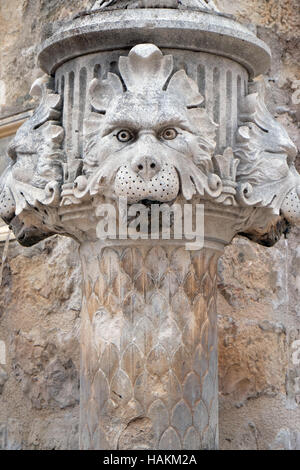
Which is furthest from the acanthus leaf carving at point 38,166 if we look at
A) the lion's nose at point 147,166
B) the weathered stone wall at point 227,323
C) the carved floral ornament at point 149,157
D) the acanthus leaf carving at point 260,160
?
the weathered stone wall at point 227,323

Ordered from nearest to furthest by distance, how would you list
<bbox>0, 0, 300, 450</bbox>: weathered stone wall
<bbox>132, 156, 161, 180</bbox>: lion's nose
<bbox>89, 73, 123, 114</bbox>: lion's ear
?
<bbox>132, 156, 161, 180</bbox>: lion's nose, <bbox>89, 73, 123, 114</bbox>: lion's ear, <bbox>0, 0, 300, 450</bbox>: weathered stone wall

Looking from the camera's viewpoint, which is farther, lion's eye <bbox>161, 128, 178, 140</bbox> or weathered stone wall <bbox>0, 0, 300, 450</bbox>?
weathered stone wall <bbox>0, 0, 300, 450</bbox>

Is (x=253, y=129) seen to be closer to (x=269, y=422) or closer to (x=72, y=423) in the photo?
(x=269, y=422)

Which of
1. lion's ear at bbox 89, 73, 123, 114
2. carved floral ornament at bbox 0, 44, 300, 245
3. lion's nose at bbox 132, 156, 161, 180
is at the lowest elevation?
lion's nose at bbox 132, 156, 161, 180

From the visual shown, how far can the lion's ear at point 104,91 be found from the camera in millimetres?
1802

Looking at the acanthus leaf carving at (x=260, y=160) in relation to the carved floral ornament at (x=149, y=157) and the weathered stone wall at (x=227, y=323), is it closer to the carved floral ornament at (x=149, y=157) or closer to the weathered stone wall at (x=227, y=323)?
the carved floral ornament at (x=149, y=157)

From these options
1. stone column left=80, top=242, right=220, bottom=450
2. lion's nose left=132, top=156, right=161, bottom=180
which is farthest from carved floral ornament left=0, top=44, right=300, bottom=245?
stone column left=80, top=242, right=220, bottom=450

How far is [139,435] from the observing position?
178cm

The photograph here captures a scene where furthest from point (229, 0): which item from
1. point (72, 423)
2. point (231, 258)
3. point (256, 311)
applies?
point (72, 423)

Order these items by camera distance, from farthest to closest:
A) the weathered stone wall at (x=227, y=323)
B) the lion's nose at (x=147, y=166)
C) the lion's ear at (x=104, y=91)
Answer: the weathered stone wall at (x=227, y=323) < the lion's ear at (x=104, y=91) < the lion's nose at (x=147, y=166)

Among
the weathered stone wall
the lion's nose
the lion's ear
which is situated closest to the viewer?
the lion's nose

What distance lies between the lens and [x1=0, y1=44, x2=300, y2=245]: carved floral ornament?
174 cm

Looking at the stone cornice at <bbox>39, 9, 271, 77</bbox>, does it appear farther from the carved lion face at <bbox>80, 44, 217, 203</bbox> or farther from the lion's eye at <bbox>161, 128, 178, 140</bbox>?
the lion's eye at <bbox>161, 128, 178, 140</bbox>

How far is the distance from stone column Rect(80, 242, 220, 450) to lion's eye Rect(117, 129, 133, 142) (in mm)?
230
